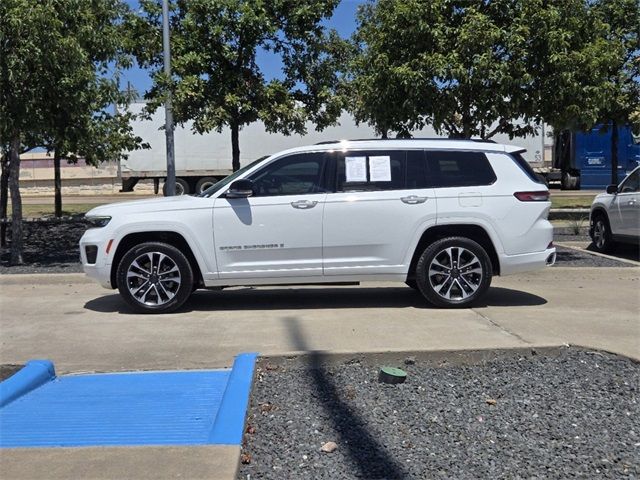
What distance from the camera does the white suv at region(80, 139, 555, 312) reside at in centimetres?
711

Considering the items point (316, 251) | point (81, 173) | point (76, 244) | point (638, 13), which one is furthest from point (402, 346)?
point (81, 173)

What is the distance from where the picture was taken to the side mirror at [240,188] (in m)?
7.02

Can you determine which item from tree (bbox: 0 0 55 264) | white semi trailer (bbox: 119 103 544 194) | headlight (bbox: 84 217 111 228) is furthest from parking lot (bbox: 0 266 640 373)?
white semi trailer (bbox: 119 103 544 194)

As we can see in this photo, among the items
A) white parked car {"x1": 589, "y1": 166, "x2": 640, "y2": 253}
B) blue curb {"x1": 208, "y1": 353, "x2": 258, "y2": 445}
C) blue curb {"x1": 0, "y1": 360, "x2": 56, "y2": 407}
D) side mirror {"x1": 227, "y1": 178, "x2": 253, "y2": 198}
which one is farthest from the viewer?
white parked car {"x1": 589, "y1": 166, "x2": 640, "y2": 253}

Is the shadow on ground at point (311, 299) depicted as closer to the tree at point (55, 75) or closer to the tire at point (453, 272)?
the tire at point (453, 272)

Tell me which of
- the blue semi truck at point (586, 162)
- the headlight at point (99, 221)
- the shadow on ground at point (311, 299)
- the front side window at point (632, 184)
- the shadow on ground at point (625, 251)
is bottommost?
the shadow on ground at point (311, 299)

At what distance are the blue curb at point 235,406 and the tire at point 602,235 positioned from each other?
28.9 ft

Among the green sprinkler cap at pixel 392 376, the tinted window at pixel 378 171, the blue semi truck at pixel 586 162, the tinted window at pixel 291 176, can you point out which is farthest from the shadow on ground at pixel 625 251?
the blue semi truck at pixel 586 162

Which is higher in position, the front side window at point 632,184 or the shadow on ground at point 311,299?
the front side window at point 632,184

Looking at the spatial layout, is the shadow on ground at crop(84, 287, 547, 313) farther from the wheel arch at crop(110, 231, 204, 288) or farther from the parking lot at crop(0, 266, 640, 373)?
the wheel arch at crop(110, 231, 204, 288)

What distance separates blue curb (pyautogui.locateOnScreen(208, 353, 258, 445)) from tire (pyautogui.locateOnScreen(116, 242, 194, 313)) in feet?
6.82

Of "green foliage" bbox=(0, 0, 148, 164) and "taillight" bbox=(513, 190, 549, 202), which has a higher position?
"green foliage" bbox=(0, 0, 148, 164)

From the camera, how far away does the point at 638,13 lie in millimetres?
16469

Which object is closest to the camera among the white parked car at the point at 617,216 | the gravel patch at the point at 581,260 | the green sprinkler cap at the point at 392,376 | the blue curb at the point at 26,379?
the blue curb at the point at 26,379
